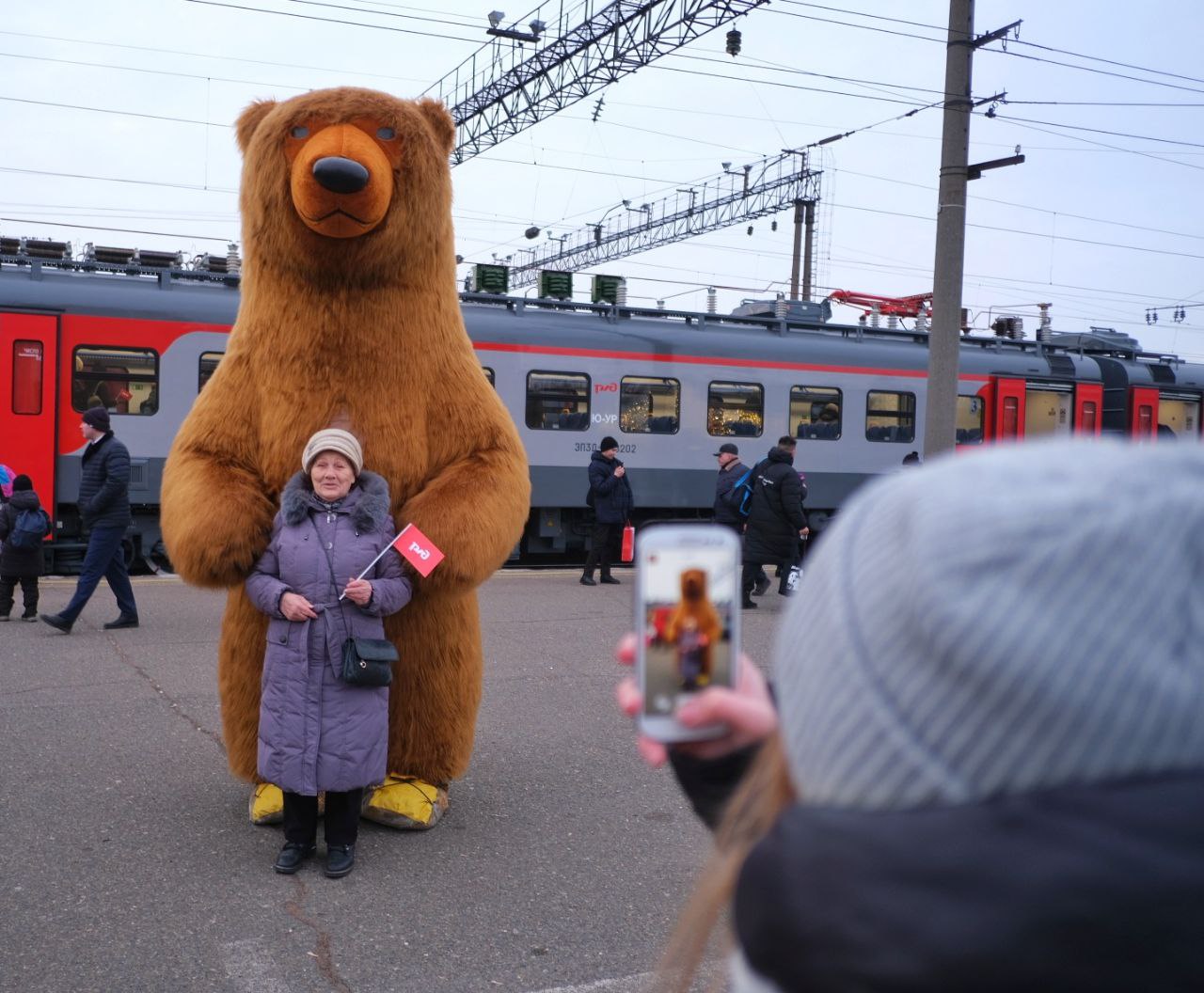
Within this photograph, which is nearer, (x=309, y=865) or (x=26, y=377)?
(x=309, y=865)

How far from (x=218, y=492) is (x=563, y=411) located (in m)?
9.95

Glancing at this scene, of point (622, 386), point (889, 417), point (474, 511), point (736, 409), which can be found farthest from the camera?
point (889, 417)

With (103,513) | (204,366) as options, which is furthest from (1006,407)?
(103,513)

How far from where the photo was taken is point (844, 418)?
1564 cm

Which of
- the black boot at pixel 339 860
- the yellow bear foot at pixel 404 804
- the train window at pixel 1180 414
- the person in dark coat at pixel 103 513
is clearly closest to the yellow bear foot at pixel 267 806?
the yellow bear foot at pixel 404 804

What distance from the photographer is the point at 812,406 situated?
1546cm

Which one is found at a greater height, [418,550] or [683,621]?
[683,621]

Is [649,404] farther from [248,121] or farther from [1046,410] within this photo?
[248,121]

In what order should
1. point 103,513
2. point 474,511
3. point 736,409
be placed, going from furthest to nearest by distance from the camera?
1. point 736,409
2. point 103,513
3. point 474,511

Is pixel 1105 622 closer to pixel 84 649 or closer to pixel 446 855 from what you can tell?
pixel 446 855

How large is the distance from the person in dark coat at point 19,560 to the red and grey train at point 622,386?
2450mm

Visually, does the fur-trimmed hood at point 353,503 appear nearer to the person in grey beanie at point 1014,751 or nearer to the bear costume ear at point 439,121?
the bear costume ear at point 439,121

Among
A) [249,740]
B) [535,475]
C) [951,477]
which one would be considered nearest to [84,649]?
[249,740]

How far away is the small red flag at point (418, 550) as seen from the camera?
398 cm
